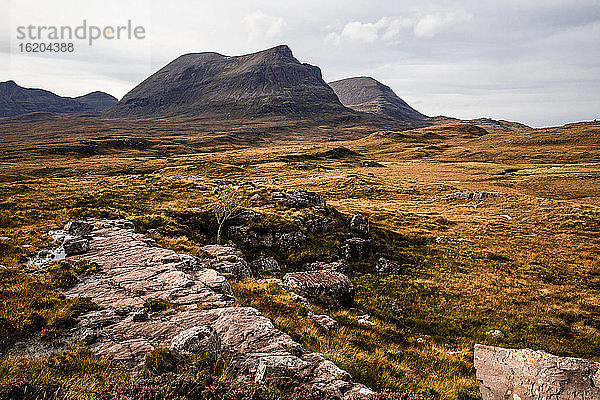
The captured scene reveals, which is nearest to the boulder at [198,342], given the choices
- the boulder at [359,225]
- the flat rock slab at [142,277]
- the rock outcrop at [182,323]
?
the rock outcrop at [182,323]

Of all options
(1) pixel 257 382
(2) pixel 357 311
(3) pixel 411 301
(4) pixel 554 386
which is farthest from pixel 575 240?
(1) pixel 257 382

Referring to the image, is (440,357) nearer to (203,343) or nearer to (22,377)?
(203,343)

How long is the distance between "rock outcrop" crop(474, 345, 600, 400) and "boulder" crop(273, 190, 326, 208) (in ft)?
111

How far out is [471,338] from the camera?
20.5 m

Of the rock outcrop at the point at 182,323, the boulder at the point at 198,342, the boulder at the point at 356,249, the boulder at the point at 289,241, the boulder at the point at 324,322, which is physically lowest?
the boulder at the point at 356,249

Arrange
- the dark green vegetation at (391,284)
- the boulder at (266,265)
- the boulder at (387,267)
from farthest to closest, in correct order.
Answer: the boulder at (387,267), the boulder at (266,265), the dark green vegetation at (391,284)

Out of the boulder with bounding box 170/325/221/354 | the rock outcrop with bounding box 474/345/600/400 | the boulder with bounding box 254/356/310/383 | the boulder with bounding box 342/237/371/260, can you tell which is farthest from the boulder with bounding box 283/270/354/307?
the boulder with bounding box 342/237/371/260

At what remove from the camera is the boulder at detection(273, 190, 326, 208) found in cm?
4331

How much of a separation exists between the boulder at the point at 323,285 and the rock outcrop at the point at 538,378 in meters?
10.3

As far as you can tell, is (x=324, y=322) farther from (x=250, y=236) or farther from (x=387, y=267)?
(x=387, y=267)

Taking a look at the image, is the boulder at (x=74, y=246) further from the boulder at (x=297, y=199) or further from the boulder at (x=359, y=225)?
the boulder at (x=359, y=225)

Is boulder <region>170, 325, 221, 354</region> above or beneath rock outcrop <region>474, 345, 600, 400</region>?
above

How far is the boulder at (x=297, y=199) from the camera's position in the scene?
43306 mm

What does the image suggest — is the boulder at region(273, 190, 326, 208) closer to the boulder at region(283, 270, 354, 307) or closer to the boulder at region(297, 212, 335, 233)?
the boulder at region(297, 212, 335, 233)
